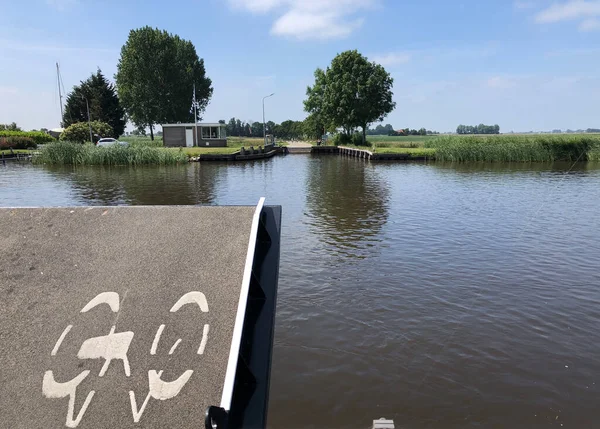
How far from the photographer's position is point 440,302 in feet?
24.7

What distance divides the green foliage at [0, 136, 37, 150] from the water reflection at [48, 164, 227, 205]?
21967mm

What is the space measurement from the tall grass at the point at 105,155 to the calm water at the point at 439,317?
81.4ft

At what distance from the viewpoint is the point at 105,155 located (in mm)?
37781

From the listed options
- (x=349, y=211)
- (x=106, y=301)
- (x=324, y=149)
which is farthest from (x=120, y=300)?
(x=324, y=149)

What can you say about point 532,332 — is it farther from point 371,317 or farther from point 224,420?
point 224,420

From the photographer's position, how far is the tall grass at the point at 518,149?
42469 millimetres

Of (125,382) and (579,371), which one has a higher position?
(125,382)

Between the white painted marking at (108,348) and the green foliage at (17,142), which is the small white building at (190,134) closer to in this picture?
the green foliage at (17,142)

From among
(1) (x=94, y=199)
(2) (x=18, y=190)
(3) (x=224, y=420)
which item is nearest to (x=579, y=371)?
(3) (x=224, y=420)

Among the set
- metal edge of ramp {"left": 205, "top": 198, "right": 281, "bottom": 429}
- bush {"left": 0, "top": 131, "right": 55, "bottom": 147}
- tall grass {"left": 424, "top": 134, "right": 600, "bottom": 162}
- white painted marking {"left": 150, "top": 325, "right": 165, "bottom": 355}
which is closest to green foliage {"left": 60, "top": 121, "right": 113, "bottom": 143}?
bush {"left": 0, "top": 131, "right": 55, "bottom": 147}

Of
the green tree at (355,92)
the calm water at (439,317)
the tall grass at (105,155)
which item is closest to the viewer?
the calm water at (439,317)

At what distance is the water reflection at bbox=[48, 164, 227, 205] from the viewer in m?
19.7

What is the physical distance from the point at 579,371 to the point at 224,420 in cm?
474

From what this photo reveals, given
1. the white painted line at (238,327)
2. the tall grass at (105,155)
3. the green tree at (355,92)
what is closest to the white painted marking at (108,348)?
the white painted line at (238,327)
